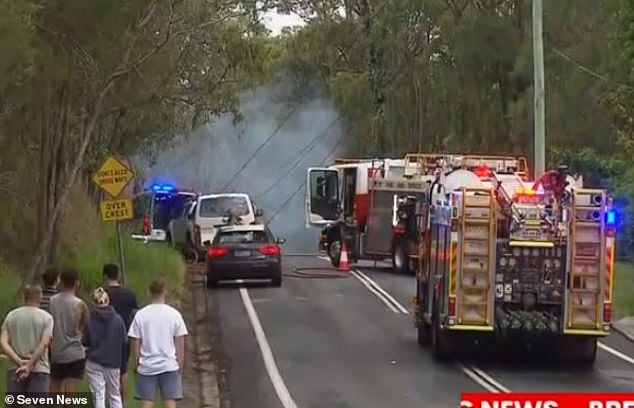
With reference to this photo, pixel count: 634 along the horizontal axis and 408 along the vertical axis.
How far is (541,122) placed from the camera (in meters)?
29.4

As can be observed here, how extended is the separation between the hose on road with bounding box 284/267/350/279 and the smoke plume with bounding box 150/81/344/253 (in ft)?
74.8

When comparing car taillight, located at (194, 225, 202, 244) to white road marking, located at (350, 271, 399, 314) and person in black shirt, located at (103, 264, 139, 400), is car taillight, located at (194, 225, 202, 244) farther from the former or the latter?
person in black shirt, located at (103, 264, 139, 400)

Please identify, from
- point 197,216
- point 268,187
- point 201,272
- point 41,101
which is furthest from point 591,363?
point 268,187

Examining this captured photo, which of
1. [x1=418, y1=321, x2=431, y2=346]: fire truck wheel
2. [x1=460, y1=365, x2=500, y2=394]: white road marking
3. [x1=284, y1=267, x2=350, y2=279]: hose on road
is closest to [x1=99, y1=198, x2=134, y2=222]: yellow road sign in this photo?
[x1=418, y1=321, x2=431, y2=346]: fire truck wheel

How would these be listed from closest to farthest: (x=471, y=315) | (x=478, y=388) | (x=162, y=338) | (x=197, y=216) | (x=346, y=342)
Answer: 1. (x=162, y=338)
2. (x=478, y=388)
3. (x=471, y=315)
4. (x=346, y=342)
5. (x=197, y=216)

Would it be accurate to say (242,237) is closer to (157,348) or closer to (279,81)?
(157,348)

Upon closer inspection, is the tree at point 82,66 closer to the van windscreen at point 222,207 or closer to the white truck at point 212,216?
the white truck at point 212,216

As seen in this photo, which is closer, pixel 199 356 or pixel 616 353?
pixel 199 356

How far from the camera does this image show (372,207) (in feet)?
119

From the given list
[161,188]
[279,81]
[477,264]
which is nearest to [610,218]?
[477,264]

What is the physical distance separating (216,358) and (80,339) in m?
8.89

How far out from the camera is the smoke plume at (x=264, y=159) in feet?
200

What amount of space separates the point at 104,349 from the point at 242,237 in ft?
63.6

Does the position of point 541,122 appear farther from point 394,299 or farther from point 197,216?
point 197,216
